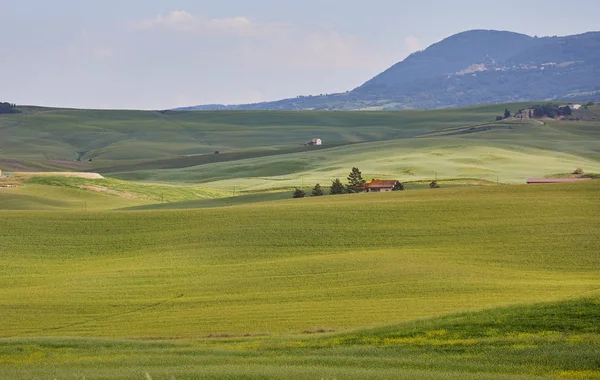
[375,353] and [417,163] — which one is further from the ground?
[375,353]

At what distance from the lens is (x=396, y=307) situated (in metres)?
36.6

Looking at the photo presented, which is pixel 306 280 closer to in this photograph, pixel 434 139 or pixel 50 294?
pixel 50 294

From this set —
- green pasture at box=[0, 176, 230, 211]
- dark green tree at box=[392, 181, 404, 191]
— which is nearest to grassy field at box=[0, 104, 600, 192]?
green pasture at box=[0, 176, 230, 211]

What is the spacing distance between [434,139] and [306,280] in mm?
112665

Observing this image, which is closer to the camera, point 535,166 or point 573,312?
point 573,312

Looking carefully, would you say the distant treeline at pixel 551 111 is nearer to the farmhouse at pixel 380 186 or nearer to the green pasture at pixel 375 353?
the farmhouse at pixel 380 186

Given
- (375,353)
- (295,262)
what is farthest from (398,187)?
(375,353)

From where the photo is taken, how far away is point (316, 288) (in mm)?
41031

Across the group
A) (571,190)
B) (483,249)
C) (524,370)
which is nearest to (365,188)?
(571,190)

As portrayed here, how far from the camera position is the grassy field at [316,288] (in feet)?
84.3

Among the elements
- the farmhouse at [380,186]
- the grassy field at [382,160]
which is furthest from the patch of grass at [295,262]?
the grassy field at [382,160]

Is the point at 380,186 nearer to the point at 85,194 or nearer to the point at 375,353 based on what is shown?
the point at 85,194

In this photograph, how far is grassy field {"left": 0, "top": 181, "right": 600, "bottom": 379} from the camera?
2569 cm

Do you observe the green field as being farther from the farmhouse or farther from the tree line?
the farmhouse
